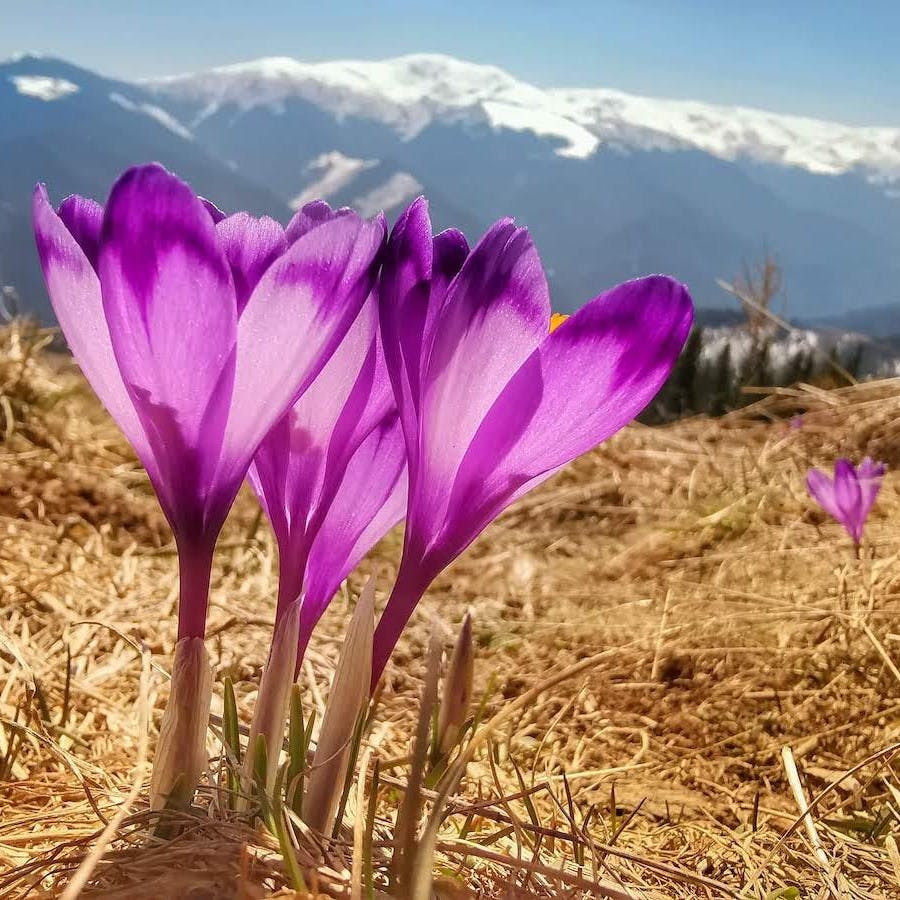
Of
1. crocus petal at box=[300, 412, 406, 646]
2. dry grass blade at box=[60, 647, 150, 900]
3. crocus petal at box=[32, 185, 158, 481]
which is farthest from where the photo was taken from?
crocus petal at box=[300, 412, 406, 646]

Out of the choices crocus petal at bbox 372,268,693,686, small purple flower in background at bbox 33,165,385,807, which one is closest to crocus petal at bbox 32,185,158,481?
small purple flower in background at bbox 33,165,385,807

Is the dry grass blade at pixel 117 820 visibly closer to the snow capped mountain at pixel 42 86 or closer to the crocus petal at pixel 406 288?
the crocus petal at pixel 406 288

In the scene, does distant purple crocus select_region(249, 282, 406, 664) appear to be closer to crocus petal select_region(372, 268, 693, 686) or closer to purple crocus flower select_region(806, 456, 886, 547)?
crocus petal select_region(372, 268, 693, 686)

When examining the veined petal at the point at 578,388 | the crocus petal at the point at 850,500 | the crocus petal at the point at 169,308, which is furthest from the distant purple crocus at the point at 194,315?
the crocus petal at the point at 850,500

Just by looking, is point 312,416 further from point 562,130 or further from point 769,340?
point 562,130

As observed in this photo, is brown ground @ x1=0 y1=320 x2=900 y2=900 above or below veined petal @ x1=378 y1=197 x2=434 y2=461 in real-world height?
below

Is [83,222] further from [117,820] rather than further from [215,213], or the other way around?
[117,820]

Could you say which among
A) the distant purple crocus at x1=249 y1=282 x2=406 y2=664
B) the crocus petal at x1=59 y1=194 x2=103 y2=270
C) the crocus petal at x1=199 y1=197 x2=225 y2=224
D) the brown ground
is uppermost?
the crocus petal at x1=199 y1=197 x2=225 y2=224
